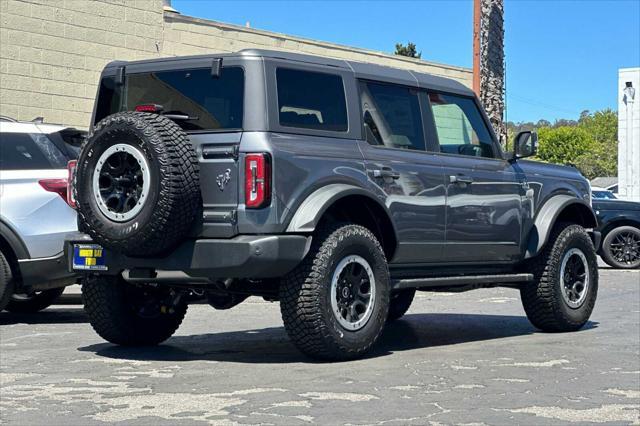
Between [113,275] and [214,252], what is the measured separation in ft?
3.52

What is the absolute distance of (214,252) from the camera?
305 inches

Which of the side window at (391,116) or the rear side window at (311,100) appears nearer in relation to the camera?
the rear side window at (311,100)

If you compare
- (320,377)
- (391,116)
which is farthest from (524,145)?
(320,377)

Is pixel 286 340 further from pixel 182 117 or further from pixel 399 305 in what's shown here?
pixel 182 117

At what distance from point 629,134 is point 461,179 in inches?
2111

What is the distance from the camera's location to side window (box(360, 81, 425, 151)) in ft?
28.9

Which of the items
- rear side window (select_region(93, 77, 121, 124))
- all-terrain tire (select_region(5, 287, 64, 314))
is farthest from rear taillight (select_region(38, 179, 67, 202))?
rear side window (select_region(93, 77, 121, 124))

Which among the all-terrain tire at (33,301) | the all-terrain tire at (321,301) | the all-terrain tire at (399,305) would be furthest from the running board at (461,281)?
the all-terrain tire at (33,301)

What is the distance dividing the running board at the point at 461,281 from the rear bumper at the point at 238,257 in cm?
119

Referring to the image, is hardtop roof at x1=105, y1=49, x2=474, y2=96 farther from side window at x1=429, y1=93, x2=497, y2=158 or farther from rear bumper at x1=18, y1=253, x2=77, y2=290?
rear bumper at x1=18, y1=253, x2=77, y2=290

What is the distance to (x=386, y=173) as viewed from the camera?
860 cm

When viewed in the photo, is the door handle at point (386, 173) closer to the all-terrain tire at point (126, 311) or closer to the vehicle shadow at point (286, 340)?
the vehicle shadow at point (286, 340)

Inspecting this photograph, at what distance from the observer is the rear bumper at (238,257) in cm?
766

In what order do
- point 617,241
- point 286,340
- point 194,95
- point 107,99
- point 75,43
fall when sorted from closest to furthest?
point 194,95 → point 107,99 → point 286,340 → point 617,241 → point 75,43
